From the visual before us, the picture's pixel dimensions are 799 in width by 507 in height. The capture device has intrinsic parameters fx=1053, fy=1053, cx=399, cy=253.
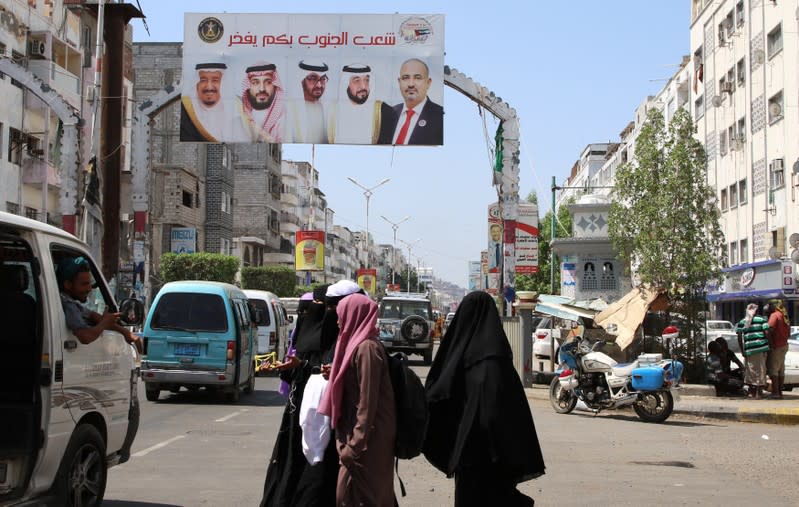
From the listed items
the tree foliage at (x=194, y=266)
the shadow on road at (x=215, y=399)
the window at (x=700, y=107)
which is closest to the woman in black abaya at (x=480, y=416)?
the shadow on road at (x=215, y=399)

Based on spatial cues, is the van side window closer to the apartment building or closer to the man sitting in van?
the man sitting in van

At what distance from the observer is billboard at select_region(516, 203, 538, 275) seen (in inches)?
1225

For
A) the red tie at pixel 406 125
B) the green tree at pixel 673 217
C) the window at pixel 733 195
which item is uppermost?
A: the window at pixel 733 195

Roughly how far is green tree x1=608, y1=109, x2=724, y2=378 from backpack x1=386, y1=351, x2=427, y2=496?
1757 cm

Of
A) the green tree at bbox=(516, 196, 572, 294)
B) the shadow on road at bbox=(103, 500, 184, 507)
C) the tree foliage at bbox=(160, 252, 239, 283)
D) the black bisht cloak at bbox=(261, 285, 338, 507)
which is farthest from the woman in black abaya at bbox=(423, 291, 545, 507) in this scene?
the green tree at bbox=(516, 196, 572, 294)

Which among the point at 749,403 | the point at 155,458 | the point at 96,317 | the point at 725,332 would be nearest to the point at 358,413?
the point at 96,317

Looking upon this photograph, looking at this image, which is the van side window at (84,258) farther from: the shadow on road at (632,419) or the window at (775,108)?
the window at (775,108)

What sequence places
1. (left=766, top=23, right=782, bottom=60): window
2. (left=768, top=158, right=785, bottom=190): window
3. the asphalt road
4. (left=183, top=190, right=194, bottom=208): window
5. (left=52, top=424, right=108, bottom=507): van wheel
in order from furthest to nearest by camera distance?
(left=183, top=190, right=194, bottom=208): window, (left=766, top=23, right=782, bottom=60): window, (left=768, top=158, right=785, bottom=190): window, the asphalt road, (left=52, top=424, right=108, bottom=507): van wheel

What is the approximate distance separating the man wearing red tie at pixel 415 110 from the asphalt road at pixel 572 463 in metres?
11.2

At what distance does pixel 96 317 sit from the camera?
7.27m

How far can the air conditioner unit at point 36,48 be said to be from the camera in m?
42.6

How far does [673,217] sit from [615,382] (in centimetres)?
726

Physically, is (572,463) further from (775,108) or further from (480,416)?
(775,108)

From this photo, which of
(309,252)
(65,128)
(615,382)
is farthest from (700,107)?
(615,382)
